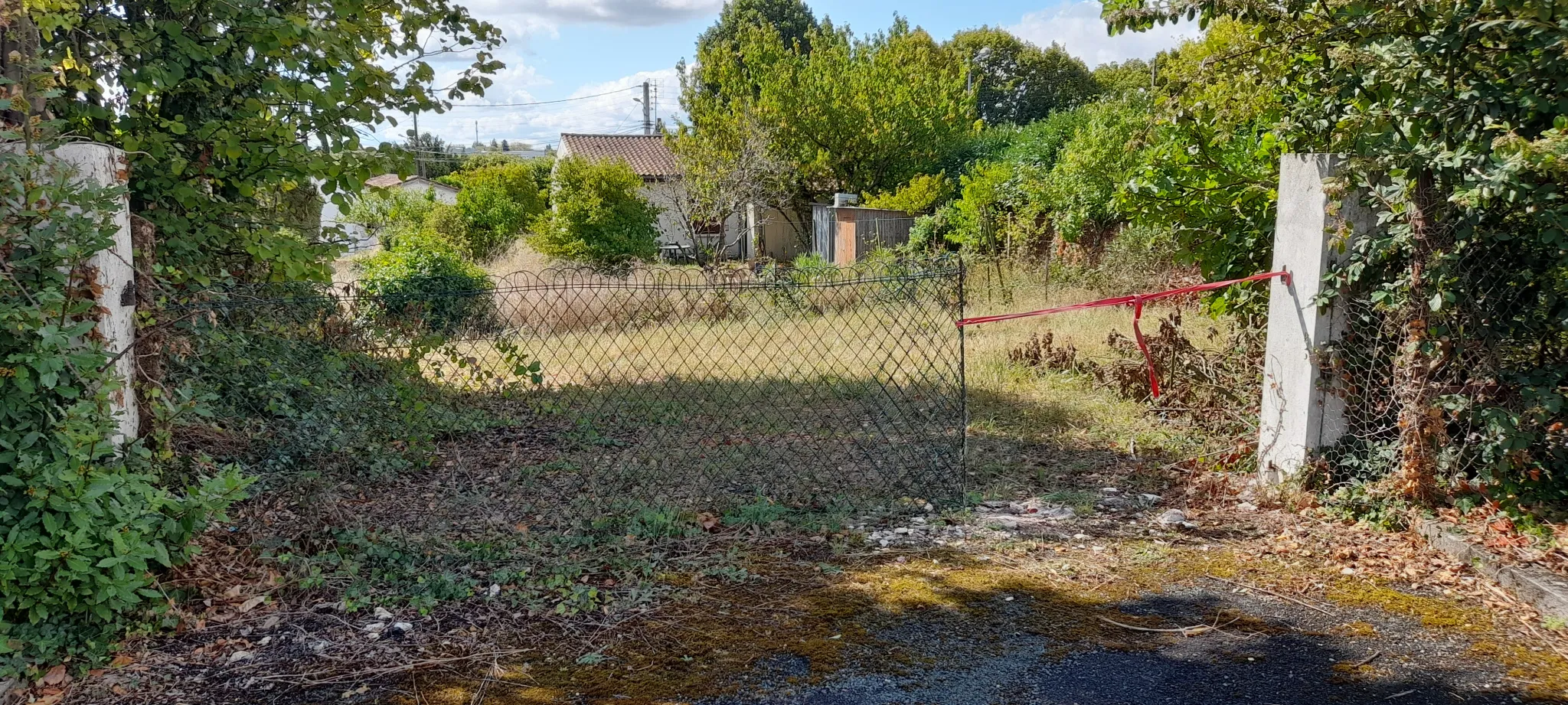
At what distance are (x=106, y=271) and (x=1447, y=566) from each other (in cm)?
508

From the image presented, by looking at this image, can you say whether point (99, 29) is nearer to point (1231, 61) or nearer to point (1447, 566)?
point (1231, 61)

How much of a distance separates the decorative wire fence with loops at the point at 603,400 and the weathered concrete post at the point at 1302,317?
1512 mm

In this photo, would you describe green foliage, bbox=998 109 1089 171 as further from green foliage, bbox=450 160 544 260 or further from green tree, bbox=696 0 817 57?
green tree, bbox=696 0 817 57

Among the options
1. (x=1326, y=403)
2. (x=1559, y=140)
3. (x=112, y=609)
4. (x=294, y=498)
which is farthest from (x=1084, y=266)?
(x=112, y=609)

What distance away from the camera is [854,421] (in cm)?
643

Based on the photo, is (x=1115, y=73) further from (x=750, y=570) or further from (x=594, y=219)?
(x=750, y=570)

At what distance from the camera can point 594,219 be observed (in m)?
17.6

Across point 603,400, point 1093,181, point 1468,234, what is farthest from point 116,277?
point 1093,181

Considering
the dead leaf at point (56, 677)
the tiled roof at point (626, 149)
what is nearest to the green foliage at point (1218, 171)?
the dead leaf at point (56, 677)

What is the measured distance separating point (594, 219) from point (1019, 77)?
99.8 ft

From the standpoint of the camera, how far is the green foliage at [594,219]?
17.4 m

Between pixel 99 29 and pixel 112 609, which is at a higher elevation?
pixel 99 29

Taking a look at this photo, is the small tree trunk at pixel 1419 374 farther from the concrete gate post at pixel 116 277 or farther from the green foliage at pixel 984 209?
the green foliage at pixel 984 209

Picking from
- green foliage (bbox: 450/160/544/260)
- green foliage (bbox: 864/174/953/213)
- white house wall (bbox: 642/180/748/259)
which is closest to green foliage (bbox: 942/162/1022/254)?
green foliage (bbox: 864/174/953/213)
